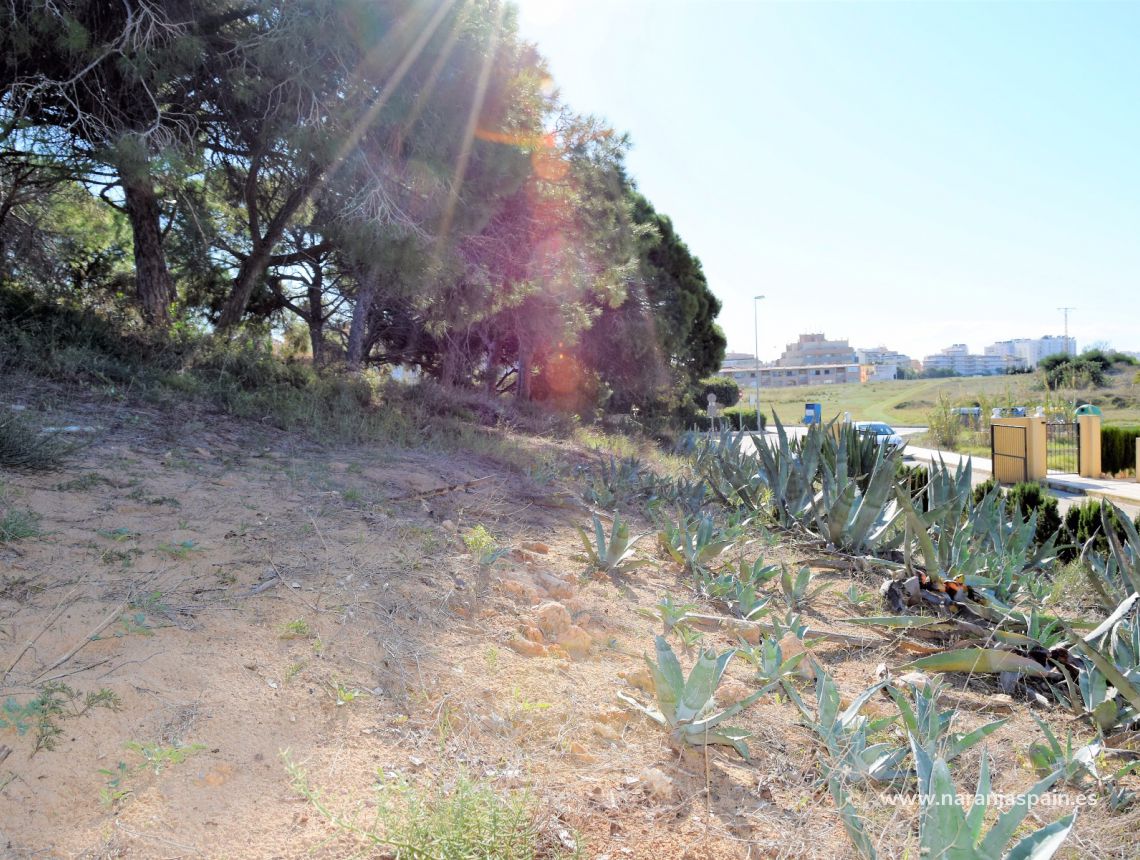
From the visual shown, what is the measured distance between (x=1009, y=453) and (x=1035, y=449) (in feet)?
2.60

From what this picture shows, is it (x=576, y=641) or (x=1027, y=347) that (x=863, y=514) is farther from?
(x=1027, y=347)

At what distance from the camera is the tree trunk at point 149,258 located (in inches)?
344

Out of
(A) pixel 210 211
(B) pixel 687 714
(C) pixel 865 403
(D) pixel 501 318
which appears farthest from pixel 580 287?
(C) pixel 865 403

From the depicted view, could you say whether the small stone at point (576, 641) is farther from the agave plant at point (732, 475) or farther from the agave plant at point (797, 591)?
the agave plant at point (732, 475)

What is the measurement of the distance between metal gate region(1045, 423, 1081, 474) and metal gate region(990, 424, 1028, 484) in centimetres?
363

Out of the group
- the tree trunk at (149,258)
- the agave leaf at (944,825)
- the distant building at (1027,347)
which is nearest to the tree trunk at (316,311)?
the tree trunk at (149,258)

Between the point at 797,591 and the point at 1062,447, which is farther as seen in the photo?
the point at 1062,447

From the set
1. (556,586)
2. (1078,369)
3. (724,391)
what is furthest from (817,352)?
(556,586)

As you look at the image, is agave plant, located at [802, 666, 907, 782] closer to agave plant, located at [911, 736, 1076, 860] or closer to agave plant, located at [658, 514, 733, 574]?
agave plant, located at [911, 736, 1076, 860]

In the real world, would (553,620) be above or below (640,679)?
above

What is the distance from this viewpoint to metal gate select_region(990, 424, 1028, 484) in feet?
61.6

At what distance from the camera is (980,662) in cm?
313

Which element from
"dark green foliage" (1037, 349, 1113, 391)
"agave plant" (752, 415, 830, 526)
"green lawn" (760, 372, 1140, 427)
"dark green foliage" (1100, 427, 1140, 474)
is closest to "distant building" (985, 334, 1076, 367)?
"green lawn" (760, 372, 1140, 427)

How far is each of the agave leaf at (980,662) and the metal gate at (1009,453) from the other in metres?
17.8
